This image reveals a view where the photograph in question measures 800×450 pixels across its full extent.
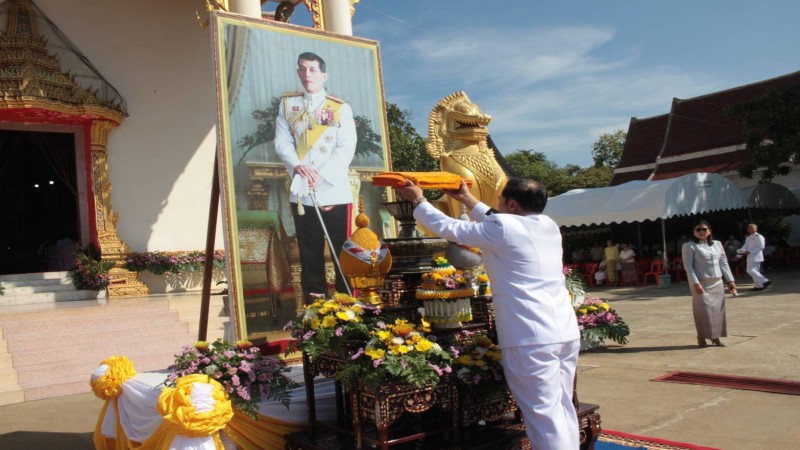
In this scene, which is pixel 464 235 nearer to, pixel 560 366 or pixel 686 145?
pixel 560 366

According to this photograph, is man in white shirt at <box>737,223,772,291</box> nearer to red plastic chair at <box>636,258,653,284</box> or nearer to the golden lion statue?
red plastic chair at <box>636,258,653,284</box>

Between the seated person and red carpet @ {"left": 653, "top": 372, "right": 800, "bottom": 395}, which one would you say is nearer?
red carpet @ {"left": 653, "top": 372, "right": 800, "bottom": 395}

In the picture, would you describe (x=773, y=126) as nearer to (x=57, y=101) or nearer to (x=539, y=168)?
(x=57, y=101)

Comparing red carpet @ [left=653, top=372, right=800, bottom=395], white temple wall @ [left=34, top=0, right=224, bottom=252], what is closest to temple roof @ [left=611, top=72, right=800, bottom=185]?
white temple wall @ [left=34, top=0, right=224, bottom=252]

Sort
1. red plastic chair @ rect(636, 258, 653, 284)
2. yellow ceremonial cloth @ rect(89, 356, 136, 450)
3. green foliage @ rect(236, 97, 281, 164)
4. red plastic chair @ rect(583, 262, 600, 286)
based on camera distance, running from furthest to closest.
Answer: red plastic chair @ rect(583, 262, 600, 286)
red plastic chair @ rect(636, 258, 653, 284)
green foliage @ rect(236, 97, 281, 164)
yellow ceremonial cloth @ rect(89, 356, 136, 450)

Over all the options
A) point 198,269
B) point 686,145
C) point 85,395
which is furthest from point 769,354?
point 686,145

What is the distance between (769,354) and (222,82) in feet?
18.4

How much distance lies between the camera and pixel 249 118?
5.56 m

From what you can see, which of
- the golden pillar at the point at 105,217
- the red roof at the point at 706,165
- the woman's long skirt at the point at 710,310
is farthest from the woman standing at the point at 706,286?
the red roof at the point at 706,165

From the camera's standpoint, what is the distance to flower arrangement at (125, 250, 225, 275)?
35.9 ft

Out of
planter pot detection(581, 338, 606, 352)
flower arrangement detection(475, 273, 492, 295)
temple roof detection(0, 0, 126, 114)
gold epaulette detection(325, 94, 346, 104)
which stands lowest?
planter pot detection(581, 338, 606, 352)

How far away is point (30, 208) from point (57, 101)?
6909mm

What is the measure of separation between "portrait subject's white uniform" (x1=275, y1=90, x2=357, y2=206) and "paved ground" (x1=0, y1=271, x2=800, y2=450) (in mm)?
2760

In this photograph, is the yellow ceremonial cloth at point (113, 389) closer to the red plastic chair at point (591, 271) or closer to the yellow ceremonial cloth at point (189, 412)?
the yellow ceremonial cloth at point (189, 412)
